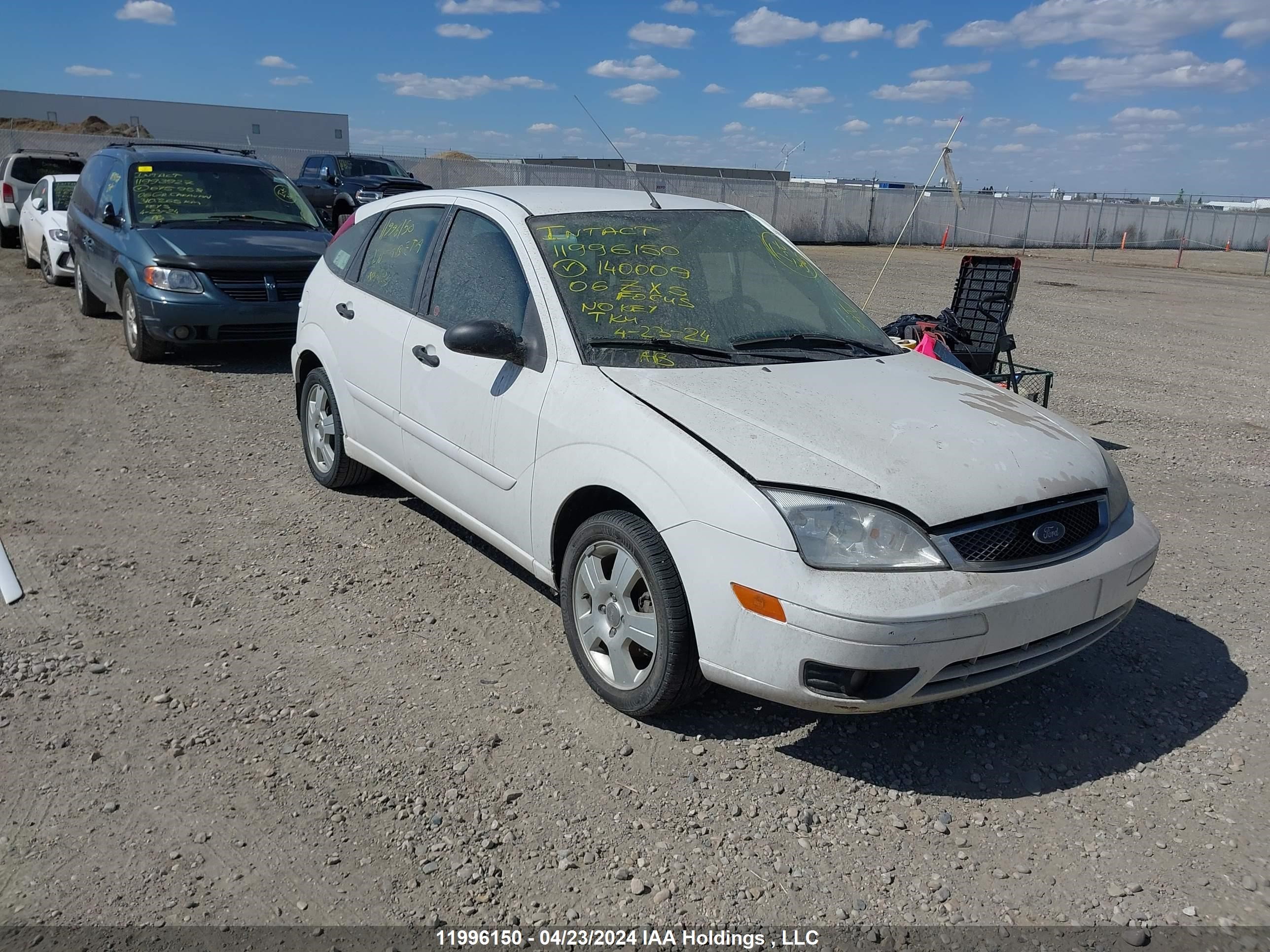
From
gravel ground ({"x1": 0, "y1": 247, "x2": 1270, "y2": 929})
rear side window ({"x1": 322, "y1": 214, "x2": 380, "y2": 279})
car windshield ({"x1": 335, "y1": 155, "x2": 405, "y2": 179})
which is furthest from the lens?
car windshield ({"x1": 335, "y1": 155, "x2": 405, "y2": 179})

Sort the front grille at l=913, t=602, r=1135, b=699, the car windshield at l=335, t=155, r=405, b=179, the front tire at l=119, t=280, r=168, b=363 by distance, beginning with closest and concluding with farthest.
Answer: the front grille at l=913, t=602, r=1135, b=699 → the front tire at l=119, t=280, r=168, b=363 → the car windshield at l=335, t=155, r=405, b=179

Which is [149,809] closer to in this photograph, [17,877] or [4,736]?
[17,877]

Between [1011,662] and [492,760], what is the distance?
5.72 feet

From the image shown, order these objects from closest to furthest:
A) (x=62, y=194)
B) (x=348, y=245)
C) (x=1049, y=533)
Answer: (x=1049, y=533) → (x=348, y=245) → (x=62, y=194)

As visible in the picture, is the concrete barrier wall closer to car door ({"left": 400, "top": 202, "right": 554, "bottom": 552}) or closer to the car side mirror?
car door ({"left": 400, "top": 202, "right": 554, "bottom": 552})

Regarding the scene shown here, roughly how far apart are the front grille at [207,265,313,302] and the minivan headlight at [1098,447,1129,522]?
7.52 metres

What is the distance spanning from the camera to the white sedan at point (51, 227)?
561 inches

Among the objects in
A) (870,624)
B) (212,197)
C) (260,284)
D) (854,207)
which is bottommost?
(870,624)

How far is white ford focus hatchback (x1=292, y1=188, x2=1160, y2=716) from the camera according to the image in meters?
3.11

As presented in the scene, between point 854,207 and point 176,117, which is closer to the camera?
point 854,207

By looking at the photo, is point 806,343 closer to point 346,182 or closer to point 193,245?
point 193,245

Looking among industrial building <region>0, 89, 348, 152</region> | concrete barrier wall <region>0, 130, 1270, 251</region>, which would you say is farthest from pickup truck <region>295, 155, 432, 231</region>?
industrial building <region>0, 89, 348, 152</region>

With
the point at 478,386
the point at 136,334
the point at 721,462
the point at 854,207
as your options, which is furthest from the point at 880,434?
the point at 854,207

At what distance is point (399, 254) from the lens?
514cm
